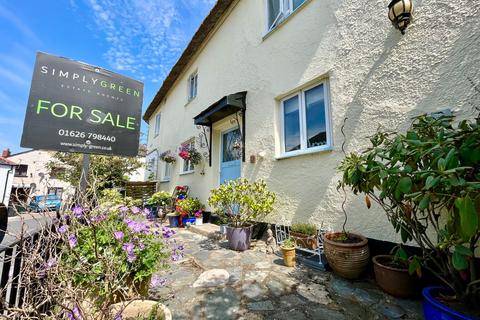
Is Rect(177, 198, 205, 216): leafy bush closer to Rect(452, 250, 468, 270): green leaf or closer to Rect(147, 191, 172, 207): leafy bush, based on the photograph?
Rect(147, 191, 172, 207): leafy bush

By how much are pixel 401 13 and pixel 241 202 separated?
3.59 meters

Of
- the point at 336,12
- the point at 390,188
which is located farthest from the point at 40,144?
the point at 336,12

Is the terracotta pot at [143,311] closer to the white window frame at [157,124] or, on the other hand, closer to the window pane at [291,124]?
the window pane at [291,124]

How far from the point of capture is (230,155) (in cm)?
596

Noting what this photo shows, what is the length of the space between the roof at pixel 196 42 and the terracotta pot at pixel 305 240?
6536 millimetres

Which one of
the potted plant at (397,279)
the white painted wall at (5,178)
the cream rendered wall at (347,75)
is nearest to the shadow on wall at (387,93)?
the cream rendered wall at (347,75)

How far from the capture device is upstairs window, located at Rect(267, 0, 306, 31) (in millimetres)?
4586

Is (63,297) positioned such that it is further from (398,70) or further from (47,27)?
(47,27)

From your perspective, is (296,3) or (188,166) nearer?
(296,3)

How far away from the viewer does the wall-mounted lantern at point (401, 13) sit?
8.75 ft

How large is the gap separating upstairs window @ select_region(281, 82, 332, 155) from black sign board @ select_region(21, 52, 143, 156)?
9.11 ft

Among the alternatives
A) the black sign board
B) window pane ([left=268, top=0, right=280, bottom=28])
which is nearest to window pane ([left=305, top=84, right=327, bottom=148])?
window pane ([left=268, top=0, right=280, bottom=28])

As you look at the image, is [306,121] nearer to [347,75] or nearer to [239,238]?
[347,75]

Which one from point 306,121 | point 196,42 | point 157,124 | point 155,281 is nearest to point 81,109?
point 155,281
